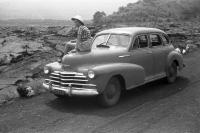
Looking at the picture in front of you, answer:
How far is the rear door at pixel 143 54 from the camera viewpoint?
9178mm

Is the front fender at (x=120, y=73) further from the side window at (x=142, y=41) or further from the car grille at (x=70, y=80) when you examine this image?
the side window at (x=142, y=41)

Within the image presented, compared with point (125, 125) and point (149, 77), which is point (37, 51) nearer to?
point (149, 77)

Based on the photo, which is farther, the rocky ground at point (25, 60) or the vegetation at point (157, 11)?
the vegetation at point (157, 11)

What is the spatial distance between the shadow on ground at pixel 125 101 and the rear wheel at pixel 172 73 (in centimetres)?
16

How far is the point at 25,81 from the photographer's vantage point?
35.7ft

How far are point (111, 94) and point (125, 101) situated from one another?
0.63 meters

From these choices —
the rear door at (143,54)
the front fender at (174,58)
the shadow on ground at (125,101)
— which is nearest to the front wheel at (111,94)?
the shadow on ground at (125,101)

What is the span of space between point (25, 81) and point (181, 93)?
4637mm

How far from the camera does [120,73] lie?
838 centimetres

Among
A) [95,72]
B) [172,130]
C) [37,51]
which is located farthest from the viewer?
[37,51]

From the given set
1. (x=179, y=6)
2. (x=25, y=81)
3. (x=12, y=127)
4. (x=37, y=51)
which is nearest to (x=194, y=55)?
(x=37, y=51)

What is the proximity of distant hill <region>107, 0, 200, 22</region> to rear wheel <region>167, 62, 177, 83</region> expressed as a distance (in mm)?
24660

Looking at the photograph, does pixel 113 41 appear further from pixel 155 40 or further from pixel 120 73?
pixel 155 40

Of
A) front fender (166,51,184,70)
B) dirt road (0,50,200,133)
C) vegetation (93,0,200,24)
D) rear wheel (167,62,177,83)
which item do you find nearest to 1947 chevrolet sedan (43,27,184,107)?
front fender (166,51,184,70)
